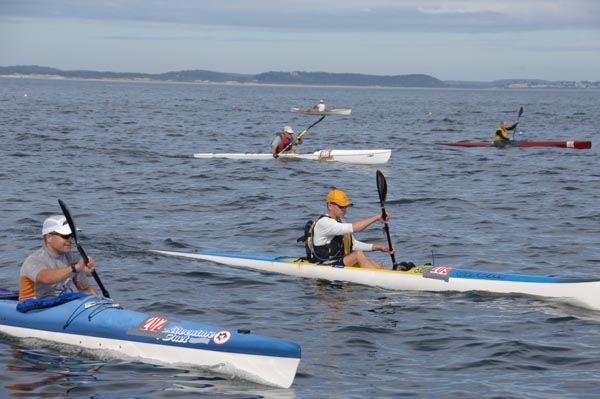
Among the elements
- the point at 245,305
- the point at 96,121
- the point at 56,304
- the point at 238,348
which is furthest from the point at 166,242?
the point at 96,121

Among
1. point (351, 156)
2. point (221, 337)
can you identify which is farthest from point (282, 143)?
point (221, 337)

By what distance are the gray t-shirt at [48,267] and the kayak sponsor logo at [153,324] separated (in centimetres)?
98

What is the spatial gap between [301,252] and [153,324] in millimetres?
6933

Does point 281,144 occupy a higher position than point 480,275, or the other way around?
point 281,144

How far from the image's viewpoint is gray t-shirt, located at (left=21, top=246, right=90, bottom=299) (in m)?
8.44

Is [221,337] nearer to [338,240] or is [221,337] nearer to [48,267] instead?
[48,267]

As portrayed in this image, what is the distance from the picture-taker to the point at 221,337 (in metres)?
7.79

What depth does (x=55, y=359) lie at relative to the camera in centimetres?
840

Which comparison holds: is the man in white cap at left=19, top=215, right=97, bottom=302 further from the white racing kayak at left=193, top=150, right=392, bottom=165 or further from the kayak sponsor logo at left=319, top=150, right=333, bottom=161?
the kayak sponsor logo at left=319, top=150, right=333, bottom=161

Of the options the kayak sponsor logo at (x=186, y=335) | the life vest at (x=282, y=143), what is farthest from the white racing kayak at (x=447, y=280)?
the life vest at (x=282, y=143)

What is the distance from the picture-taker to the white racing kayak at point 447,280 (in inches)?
417

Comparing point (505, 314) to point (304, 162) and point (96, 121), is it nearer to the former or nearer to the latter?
point (304, 162)

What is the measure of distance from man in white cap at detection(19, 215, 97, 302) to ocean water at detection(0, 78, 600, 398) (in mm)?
630

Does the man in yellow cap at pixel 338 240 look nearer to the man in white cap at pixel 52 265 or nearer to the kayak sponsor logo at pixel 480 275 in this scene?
the kayak sponsor logo at pixel 480 275
